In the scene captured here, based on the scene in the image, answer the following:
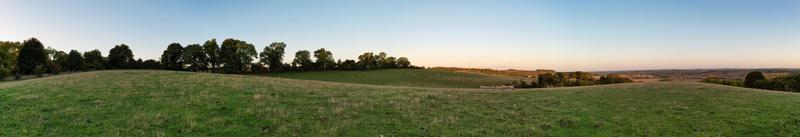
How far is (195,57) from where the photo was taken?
84062 millimetres

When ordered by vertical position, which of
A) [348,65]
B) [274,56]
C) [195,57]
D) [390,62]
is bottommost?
[348,65]

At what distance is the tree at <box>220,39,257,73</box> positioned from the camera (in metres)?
85.4

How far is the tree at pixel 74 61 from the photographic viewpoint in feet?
262

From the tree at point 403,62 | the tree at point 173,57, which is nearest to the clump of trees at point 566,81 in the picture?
the tree at point 403,62

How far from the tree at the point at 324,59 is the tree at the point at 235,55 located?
743 inches

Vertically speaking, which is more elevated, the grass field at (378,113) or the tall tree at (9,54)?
the tall tree at (9,54)

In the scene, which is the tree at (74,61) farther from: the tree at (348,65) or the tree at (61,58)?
the tree at (348,65)

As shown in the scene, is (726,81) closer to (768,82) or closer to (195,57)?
(768,82)

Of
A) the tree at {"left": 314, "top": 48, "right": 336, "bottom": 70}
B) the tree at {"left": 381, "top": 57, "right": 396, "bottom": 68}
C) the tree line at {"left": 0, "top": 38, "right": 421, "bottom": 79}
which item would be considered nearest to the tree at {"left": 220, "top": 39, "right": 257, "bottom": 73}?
the tree line at {"left": 0, "top": 38, "right": 421, "bottom": 79}

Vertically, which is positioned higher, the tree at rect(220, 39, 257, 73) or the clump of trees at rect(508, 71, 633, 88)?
the tree at rect(220, 39, 257, 73)

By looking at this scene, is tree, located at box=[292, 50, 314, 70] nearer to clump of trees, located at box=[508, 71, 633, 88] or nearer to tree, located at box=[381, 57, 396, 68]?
tree, located at box=[381, 57, 396, 68]

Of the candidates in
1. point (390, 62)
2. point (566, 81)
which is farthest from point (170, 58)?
point (566, 81)

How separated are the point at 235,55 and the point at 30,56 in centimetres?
3065

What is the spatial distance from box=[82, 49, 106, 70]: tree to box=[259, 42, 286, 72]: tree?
91.5ft
